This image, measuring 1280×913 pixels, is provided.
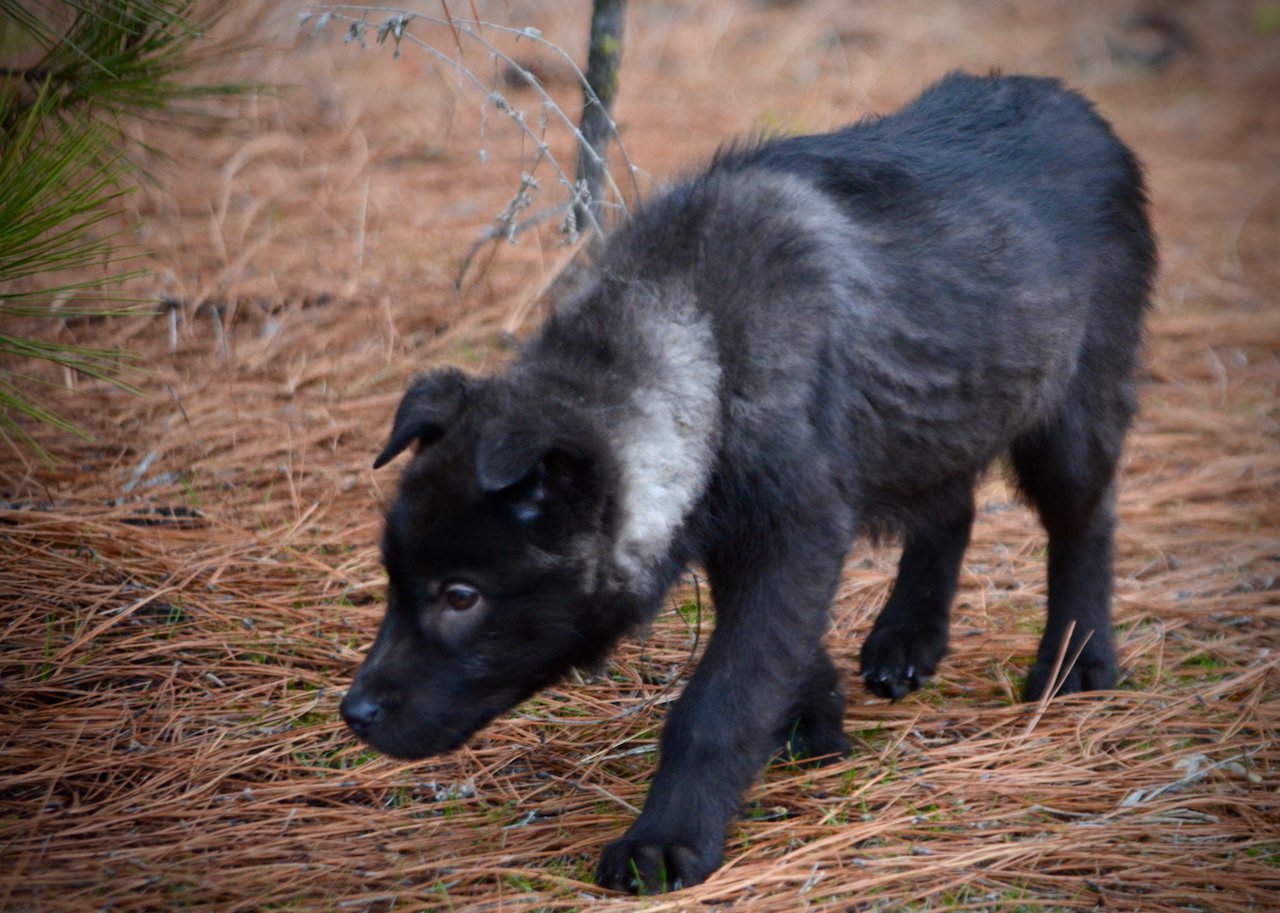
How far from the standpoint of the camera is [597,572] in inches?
119

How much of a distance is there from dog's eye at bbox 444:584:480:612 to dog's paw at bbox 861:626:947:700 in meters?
1.64

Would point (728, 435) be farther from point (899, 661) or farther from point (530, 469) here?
point (899, 661)

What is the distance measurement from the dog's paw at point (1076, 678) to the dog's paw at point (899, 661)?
1.01 ft

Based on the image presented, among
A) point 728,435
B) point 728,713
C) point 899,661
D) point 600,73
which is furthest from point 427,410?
point 600,73

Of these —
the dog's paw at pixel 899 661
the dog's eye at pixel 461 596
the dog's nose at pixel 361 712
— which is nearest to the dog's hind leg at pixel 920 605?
the dog's paw at pixel 899 661

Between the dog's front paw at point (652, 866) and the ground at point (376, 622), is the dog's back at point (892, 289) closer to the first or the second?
the ground at point (376, 622)

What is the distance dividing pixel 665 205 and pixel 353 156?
212 inches

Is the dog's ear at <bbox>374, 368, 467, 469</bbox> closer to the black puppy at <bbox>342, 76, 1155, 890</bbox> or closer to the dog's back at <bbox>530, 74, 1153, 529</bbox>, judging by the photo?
the black puppy at <bbox>342, 76, 1155, 890</bbox>

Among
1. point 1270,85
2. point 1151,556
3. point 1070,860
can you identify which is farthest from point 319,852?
point 1270,85

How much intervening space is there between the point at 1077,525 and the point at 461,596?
2219mm

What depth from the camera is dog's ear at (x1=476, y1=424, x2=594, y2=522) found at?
2746mm

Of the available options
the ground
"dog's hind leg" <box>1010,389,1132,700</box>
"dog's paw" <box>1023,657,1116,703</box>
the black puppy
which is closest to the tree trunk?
the ground

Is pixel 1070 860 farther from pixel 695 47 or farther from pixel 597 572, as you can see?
pixel 695 47

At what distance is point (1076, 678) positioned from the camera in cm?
402
